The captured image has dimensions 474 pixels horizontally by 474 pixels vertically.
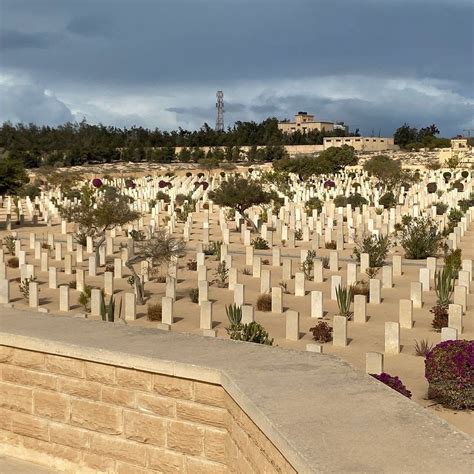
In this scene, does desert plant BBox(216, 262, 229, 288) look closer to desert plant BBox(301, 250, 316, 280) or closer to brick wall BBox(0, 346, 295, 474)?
desert plant BBox(301, 250, 316, 280)

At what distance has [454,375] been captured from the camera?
827 centimetres

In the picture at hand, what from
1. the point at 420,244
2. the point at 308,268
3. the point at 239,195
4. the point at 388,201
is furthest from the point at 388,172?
the point at 308,268

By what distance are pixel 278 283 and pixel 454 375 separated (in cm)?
868

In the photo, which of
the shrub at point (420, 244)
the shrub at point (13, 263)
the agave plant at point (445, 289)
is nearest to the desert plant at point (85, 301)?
the shrub at point (13, 263)

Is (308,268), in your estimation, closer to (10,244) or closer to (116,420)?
(10,244)

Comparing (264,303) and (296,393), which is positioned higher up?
(296,393)

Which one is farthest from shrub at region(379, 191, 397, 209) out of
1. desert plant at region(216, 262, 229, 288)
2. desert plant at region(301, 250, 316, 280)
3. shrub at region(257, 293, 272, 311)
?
shrub at region(257, 293, 272, 311)

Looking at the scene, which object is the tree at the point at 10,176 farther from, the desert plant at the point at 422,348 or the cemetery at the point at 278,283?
the desert plant at the point at 422,348

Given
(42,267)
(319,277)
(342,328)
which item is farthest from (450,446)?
(42,267)

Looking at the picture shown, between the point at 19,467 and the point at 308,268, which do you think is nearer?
the point at 19,467

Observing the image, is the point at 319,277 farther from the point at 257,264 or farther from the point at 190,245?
the point at 190,245

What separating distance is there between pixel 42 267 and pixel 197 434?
14860 mm

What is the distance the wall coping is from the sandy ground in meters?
3.49

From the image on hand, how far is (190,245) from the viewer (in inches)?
948
